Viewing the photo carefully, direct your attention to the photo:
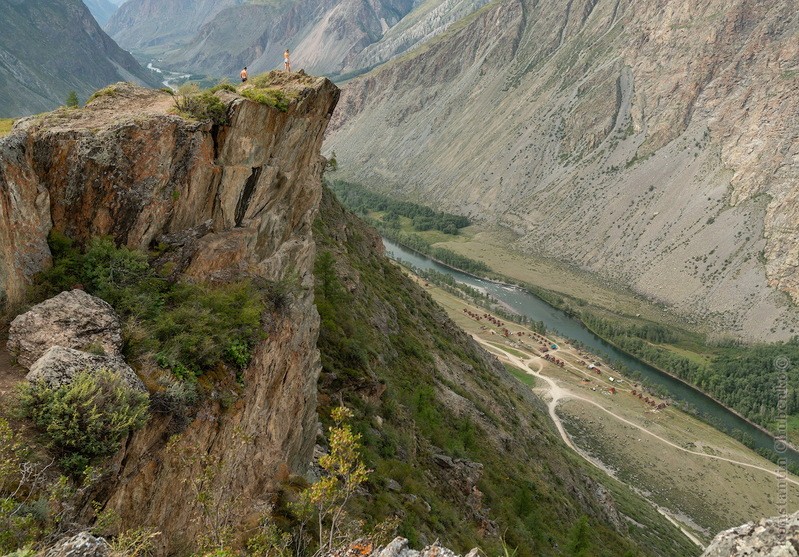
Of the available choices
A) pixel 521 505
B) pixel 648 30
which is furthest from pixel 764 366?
pixel 648 30

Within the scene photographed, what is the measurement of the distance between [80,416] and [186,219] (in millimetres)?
7291

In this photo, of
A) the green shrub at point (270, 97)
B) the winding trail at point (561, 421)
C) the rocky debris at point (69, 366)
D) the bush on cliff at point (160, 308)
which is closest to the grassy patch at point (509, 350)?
the winding trail at point (561, 421)

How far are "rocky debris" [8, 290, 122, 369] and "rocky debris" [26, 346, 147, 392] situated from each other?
1.43 ft

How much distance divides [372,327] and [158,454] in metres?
25.6

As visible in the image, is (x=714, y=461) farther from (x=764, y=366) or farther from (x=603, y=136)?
(x=603, y=136)

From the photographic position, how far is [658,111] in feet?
561

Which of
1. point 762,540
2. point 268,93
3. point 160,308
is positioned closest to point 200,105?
point 268,93

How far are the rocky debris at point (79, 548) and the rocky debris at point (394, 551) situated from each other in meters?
3.67

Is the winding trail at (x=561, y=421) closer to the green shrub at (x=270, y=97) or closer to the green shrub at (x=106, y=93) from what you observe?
the green shrub at (x=270, y=97)

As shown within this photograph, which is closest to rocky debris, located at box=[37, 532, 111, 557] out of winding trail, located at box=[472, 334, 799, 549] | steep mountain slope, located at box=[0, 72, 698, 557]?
steep mountain slope, located at box=[0, 72, 698, 557]

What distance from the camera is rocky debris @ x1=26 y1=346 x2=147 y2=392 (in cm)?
855

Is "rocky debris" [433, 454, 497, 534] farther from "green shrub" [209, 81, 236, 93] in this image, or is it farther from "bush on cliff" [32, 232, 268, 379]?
"green shrub" [209, 81, 236, 93]

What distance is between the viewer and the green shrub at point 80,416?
8.18 meters

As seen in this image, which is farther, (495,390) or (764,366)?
(764,366)
